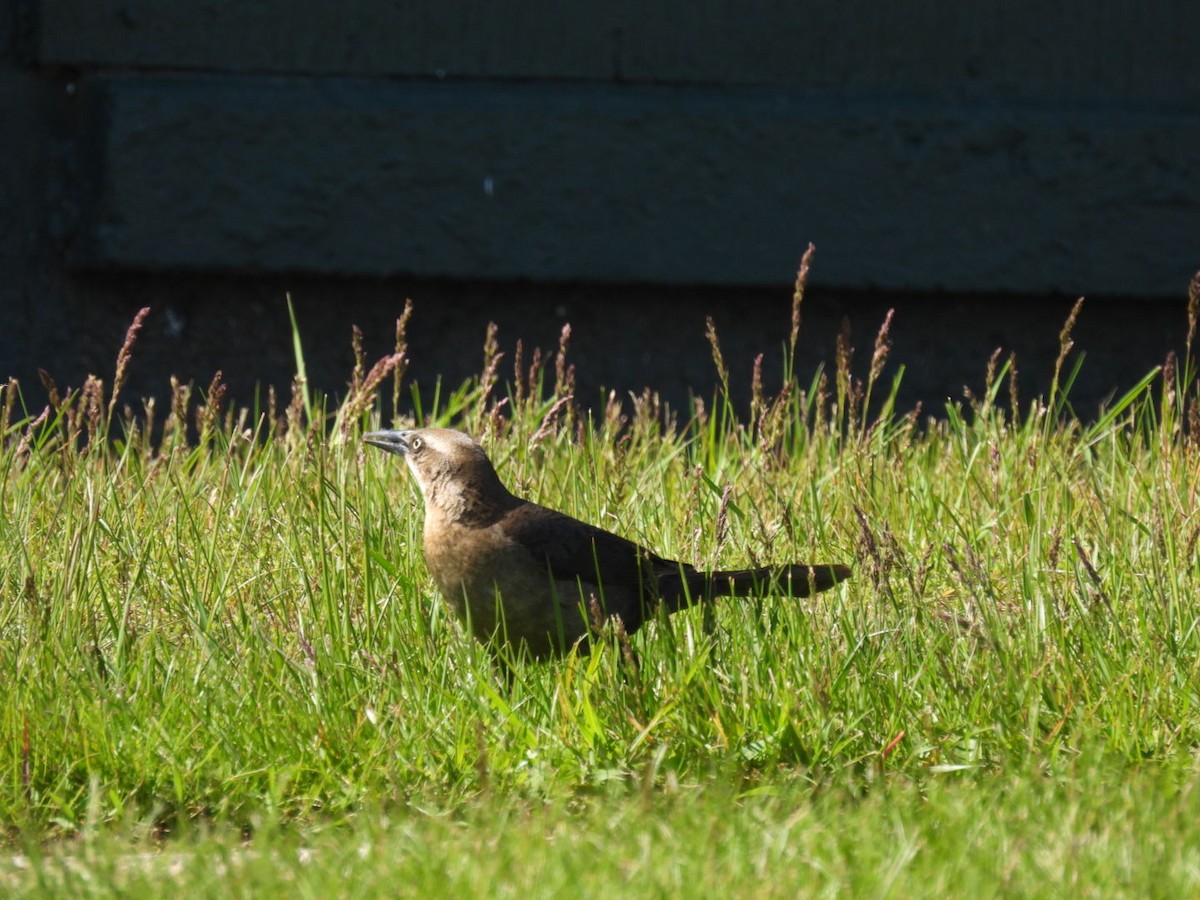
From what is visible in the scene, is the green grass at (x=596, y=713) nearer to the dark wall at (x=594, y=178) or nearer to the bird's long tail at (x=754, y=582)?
the bird's long tail at (x=754, y=582)

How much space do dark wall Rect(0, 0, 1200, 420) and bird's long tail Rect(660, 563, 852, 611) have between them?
2608 mm

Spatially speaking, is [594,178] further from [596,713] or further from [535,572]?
[596,713]

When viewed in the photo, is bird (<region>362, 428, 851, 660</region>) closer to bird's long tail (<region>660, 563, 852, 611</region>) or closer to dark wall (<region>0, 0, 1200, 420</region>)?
bird's long tail (<region>660, 563, 852, 611</region>)

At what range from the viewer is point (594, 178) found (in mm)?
6367

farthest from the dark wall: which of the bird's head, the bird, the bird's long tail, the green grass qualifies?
the bird's long tail

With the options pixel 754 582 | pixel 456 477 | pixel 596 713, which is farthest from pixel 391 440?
pixel 596 713

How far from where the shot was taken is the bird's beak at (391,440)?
4309 mm

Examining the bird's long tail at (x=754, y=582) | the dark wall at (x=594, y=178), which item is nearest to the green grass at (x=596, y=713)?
the bird's long tail at (x=754, y=582)

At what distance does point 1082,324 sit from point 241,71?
137 inches

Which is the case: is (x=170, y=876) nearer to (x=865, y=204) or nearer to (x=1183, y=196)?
(x=865, y=204)

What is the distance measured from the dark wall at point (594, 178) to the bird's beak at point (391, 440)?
2047 mm

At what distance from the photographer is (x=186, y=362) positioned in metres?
6.44

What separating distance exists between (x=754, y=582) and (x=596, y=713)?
0.55 meters

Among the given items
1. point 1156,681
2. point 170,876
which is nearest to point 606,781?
point 170,876
